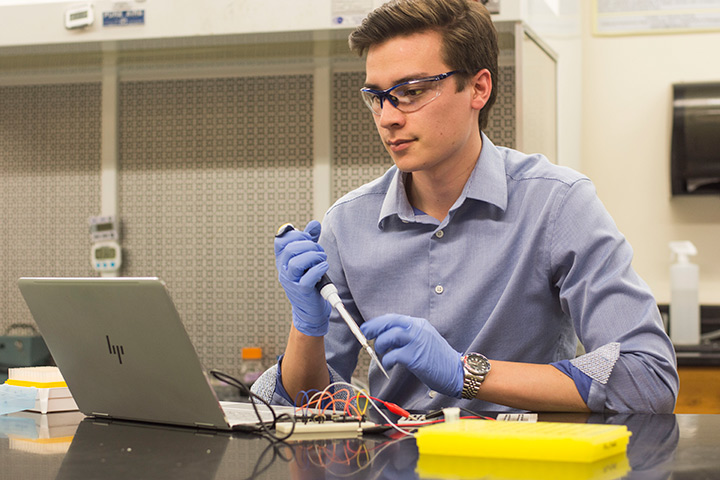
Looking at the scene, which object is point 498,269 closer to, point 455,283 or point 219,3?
point 455,283

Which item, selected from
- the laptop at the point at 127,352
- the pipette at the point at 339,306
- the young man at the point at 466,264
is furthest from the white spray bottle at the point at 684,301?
the laptop at the point at 127,352

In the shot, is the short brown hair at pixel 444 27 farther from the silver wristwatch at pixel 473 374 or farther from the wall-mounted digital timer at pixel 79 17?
the wall-mounted digital timer at pixel 79 17

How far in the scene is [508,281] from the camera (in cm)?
145

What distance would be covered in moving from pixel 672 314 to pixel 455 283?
1.36 metres

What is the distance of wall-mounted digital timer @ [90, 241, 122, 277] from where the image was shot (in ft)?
9.02

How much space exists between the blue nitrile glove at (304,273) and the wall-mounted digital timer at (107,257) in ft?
5.05

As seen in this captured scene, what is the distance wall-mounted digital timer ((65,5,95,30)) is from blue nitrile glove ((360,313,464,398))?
1.67 m

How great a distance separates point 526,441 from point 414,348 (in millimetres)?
382

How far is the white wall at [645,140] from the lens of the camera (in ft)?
8.78

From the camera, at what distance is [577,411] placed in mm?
1225

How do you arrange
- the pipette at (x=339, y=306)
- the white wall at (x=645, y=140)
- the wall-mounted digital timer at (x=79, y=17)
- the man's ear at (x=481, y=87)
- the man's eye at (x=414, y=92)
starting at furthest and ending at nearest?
the white wall at (x=645, y=140), the wall-mounted digital timer at (x=79, y=17), the man's ear at (x=481, y=87), the man's eye at (x=414, y=92), the pipette at (x=339, y=306)

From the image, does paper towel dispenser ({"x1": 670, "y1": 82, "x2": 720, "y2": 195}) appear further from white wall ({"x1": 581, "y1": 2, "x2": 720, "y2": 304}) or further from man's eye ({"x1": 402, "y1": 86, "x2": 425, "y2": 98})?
man's eye ({"x1": 402, "y1": 86, "x2": 425, "y2": 98})

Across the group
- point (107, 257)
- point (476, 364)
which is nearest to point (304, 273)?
point (476, 364)

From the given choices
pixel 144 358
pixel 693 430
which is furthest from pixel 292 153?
pixel 693 430
